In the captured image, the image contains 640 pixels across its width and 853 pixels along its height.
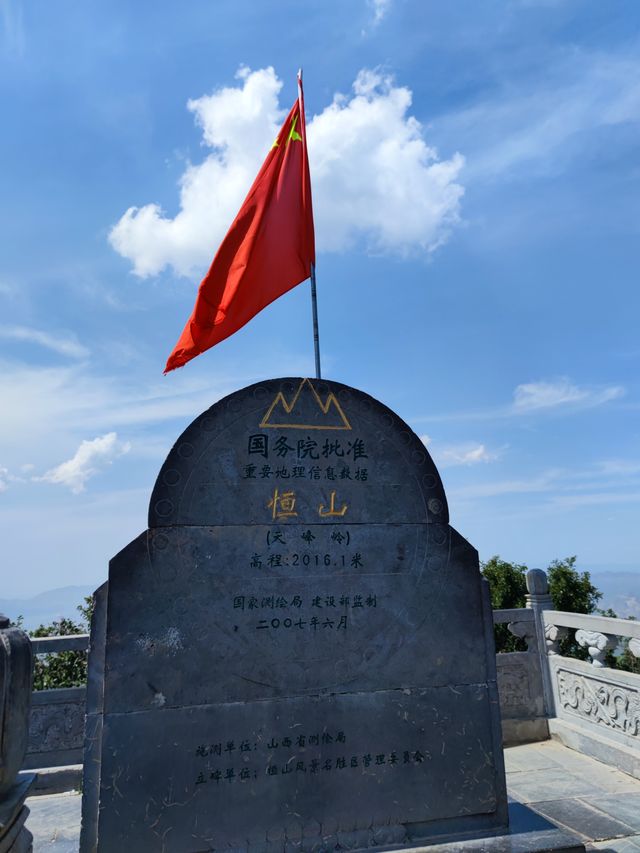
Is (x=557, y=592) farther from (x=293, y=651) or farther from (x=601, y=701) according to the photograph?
(x=293, y=651)

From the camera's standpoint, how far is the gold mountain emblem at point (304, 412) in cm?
384

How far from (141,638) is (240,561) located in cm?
69

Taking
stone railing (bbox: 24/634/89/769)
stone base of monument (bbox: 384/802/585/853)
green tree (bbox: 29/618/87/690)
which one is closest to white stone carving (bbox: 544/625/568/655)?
stone base of monument (bbox: 384/802/585/853)

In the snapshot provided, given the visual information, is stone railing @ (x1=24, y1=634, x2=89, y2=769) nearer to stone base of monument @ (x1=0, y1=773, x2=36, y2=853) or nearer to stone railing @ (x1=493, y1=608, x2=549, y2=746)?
stone base of monument @ (x1=0, y1=773, x2=36, y2=853)

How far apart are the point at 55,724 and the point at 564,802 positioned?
15.1 feet

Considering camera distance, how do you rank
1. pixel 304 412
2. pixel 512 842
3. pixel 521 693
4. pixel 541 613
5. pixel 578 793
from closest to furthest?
pixel 512 842, pixel 304 412, pixel 578 793, pixel 521 693, pixel 541 613

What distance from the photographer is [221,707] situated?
3.36m

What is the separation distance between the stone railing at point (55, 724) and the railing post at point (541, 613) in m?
4.87

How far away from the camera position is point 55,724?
5.70 meters

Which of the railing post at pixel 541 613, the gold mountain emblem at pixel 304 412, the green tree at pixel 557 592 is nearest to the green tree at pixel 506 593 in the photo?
the green tree at pixel 557 592

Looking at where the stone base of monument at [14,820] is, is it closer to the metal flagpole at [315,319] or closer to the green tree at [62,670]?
the metal flagpole at [315,319]

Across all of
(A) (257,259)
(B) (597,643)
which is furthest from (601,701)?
(A) (257,259)

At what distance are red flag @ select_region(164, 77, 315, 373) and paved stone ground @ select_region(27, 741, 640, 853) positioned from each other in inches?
159

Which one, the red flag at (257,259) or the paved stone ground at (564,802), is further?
the red flag at (257,259)
